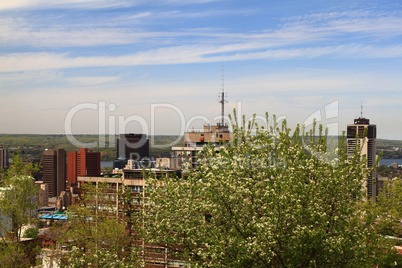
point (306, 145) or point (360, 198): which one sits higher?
point (306, 145)

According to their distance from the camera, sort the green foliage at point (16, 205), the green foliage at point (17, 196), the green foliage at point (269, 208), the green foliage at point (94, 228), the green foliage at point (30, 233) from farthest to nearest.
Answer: the green foliage at point (30, 233) < the green foliage at point (94, 228) < the green foliage at point (17, 196) < the green foliage at point (16, 205) < the green foliage at point (269, 208)

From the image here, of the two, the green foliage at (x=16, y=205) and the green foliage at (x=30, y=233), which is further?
the green foliage at (x=30, y=233)

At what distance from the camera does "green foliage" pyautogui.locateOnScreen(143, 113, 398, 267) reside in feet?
42.0

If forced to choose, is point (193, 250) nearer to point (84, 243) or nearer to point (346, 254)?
point (346, 254)

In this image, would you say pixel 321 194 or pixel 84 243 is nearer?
pixel 321 194

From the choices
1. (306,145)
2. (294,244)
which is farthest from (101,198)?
(294,244)

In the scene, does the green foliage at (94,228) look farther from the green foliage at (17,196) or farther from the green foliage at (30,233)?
the green foliage at (17,196)

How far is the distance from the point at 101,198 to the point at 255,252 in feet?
63.9

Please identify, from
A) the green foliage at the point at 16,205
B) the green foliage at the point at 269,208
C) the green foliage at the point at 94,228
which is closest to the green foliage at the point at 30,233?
the green foliage at the point at 94,228

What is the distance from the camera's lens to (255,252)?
12828 mm

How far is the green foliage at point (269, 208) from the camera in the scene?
12805 mm

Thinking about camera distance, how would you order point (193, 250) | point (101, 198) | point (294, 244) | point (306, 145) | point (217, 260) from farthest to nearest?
point (101, 198)
point (306, 145)
point (193, 250)
point (217, 260)
point (294, 244)

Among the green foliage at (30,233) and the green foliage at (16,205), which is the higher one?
the green foliage at (16,205)

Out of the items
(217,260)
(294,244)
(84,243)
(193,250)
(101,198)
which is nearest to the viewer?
(294,244)
